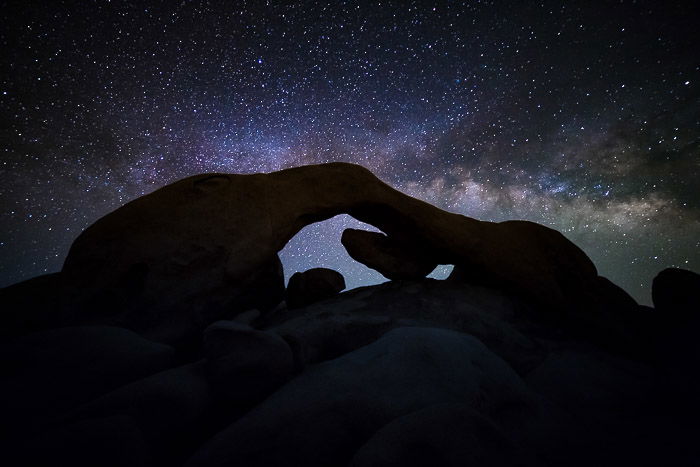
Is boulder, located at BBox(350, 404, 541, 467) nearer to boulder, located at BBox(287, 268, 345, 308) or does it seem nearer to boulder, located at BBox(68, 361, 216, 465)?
boulder, located at BBox(68, 361, 216, 465)

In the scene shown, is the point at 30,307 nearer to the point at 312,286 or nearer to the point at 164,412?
the point at 164,412

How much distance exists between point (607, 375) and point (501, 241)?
2217mm

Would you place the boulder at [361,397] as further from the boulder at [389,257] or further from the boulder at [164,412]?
the boulder at [389,257]

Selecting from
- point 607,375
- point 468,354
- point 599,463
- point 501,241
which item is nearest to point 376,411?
point 468,354

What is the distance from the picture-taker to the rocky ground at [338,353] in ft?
4.75

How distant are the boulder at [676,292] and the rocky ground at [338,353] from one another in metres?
0.02

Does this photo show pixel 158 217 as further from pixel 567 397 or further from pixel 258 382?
pixel 567 397

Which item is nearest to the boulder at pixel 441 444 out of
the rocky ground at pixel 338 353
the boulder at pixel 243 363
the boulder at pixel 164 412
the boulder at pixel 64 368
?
the rocky ground at pixel 338 353

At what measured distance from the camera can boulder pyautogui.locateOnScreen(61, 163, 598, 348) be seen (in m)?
3.40

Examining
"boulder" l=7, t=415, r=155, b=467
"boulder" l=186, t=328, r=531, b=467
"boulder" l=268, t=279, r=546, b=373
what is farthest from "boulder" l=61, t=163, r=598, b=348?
"boulder" l=186, t=328, r=531, b=467

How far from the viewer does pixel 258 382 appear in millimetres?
2068

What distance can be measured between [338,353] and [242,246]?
74.6 inches

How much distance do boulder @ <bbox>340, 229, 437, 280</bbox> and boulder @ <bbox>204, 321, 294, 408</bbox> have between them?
10.0 ft

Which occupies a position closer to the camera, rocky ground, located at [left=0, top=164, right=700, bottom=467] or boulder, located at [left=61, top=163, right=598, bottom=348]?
rocky ground, located at [left=0, top=164, right=700, bottom=467]
